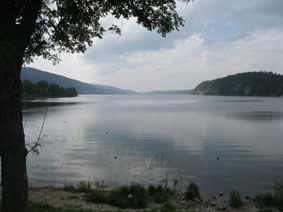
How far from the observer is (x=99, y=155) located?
27219 mm

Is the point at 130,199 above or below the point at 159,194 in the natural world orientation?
above

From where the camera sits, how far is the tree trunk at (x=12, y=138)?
7.36 meters

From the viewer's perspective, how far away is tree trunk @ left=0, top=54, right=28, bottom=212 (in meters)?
7.36

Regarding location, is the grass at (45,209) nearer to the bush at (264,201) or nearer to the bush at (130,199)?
the bush at (130,199)

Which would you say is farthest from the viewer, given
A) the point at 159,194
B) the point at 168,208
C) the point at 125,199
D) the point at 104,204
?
the point at 159,194

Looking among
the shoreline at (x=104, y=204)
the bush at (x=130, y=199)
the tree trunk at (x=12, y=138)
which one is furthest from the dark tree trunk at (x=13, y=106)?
the bush at (x=130, y=199)

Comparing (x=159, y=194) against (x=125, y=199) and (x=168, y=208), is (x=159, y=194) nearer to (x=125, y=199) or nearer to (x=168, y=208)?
(x=125, y=199)

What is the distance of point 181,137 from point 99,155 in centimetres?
1624

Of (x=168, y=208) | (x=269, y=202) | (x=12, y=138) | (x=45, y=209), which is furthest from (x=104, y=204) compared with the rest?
(x=269, y=202)

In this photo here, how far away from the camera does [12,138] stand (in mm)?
7586

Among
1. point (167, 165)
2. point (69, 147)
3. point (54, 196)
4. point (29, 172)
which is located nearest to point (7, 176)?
point (54, 196)

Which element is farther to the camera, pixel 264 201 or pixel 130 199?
pixel 264 201

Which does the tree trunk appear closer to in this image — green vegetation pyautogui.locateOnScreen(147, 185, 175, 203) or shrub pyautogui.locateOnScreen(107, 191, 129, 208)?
shrub pyautogui.locateOnScreen(107, 191, 129, 208)

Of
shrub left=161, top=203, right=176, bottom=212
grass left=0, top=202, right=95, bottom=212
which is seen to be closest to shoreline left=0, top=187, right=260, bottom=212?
shrub left=161, top=203, right=176, bottom=212
